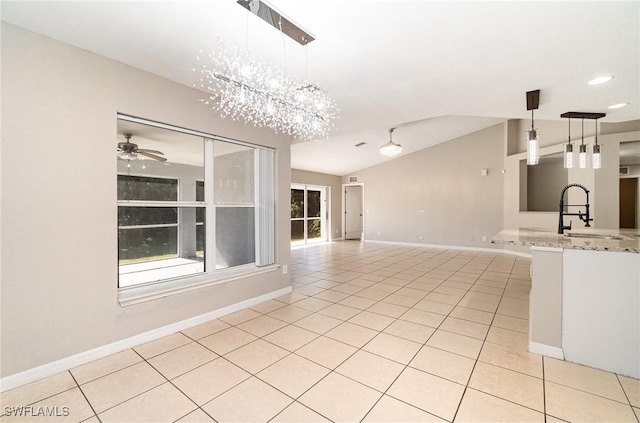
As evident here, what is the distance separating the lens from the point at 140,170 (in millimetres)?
2580

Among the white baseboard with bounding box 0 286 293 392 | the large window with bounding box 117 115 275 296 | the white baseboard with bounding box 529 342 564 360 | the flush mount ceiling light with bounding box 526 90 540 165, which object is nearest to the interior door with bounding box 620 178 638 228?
the flush mount ceiling light with bounding box 526 90 540 165

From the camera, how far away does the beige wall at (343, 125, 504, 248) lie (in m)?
7.14

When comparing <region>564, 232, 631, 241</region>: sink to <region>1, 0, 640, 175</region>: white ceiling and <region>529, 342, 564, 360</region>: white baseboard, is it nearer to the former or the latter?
<region>529, 342, 564, 360</region>: white baseboard

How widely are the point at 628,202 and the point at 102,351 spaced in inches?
396

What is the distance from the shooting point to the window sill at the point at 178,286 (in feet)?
7.89

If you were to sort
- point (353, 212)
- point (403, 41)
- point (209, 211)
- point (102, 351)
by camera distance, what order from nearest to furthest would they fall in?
point (403, 41), point (102, 351), point (209, 211), point (353, 212)

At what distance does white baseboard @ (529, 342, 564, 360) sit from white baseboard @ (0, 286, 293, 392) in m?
2.97

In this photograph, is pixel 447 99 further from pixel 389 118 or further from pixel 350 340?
pixel 350 340

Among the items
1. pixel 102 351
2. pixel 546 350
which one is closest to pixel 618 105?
pixel 546 350

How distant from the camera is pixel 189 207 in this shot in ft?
9.71

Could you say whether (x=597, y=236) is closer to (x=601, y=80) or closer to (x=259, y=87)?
(x=601, y=80)

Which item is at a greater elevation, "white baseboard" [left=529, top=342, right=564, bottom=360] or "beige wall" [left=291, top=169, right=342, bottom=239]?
"beige wall" [left=291, top=169, right=342, bottom=239]

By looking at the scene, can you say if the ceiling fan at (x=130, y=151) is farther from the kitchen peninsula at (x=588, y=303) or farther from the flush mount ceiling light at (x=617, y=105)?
the flush mount ceiling light at (x=617, y=105)

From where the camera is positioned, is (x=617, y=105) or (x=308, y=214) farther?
(x=308, y=214)
